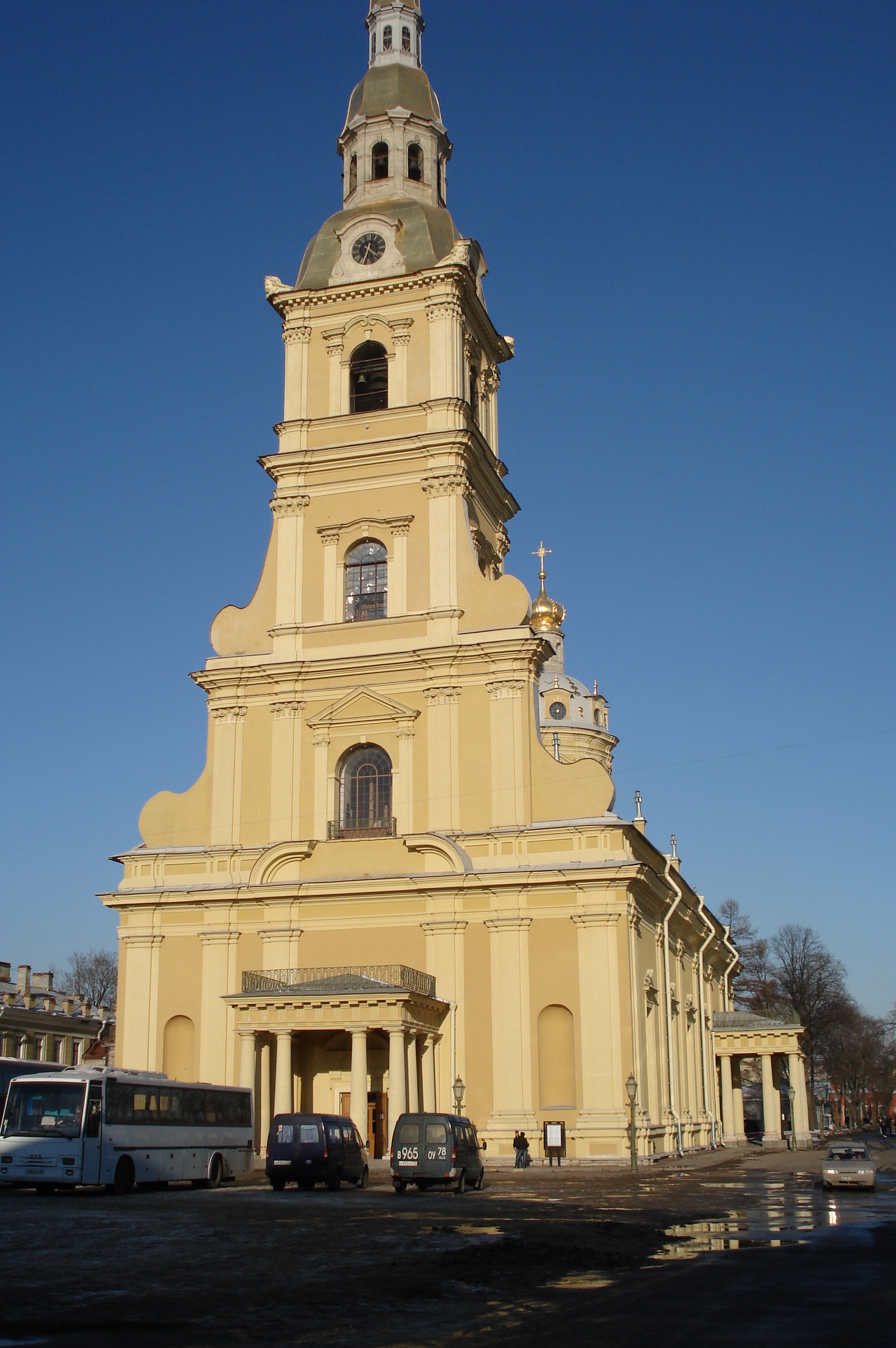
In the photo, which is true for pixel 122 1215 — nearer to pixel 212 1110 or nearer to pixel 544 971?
pixel 212 1110

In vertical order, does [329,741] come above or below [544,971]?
above

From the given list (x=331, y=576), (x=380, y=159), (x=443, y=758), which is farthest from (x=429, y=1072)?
(x=380, y=159)

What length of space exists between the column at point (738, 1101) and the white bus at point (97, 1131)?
3496cm

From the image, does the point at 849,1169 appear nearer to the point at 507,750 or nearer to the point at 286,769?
the point at 507,750

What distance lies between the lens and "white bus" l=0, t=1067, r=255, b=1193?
25.2m

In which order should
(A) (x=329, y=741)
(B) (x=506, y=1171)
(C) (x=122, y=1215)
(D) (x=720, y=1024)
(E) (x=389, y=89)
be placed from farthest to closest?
Result: (D) (x=720, y=1024), (E) (x=389, y=89), (A) (x=329, y=741), (B) (x=506, y=1171), (C) (x=122, y=1215)

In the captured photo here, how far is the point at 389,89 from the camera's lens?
49.2 metres

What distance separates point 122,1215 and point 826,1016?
7208 cm

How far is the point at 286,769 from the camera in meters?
40.4

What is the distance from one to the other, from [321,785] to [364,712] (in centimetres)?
249

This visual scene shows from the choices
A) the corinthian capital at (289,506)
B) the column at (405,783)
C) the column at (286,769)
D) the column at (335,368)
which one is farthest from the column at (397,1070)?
the column at (335,368)

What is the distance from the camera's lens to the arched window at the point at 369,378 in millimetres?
44344

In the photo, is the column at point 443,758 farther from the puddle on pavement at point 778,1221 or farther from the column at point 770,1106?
A: the column at point 770,1106

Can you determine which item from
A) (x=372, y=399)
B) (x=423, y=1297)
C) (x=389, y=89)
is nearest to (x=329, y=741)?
(x=372, y=399)
